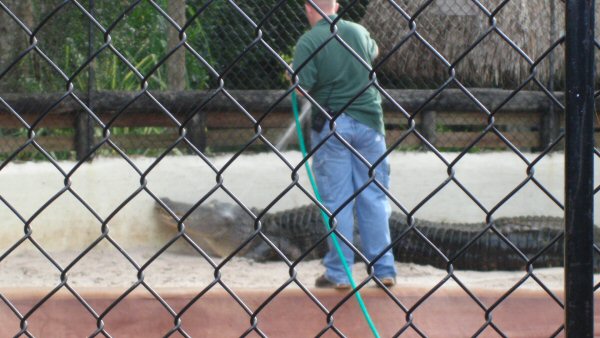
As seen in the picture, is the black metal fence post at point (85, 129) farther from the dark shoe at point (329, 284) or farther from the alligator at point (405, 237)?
the dark shoe at point (329, 284)

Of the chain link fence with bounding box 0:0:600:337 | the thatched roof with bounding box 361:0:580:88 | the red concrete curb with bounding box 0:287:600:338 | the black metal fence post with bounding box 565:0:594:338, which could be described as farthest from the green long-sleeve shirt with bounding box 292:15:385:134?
the black metal fence post with bounding box 565:0:594:338

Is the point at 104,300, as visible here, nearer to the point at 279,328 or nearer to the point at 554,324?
the point at 279,328

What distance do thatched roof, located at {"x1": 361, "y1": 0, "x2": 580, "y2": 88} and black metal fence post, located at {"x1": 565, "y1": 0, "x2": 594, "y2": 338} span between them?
411 cm

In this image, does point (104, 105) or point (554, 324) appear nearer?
point (554, 324)

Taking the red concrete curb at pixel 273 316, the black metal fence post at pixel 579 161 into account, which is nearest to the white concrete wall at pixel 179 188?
the red concrete curb at pixel 273 316

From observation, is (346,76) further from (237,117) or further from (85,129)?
(85,129)

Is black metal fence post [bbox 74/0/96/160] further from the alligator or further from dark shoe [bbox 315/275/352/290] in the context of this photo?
dark shoe [bbox 315/275/352/290]

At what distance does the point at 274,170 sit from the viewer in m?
5.19

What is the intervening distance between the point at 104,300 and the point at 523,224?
3011mm

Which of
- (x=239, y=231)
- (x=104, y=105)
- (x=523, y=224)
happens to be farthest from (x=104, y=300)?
(x=523, y=224)

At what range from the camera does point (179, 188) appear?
5.14 m

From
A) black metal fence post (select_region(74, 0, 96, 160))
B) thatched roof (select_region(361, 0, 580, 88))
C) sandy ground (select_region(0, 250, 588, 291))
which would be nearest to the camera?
sandy ground (select_region(0, 250, 588, 291))

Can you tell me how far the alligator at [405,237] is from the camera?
16.4ft

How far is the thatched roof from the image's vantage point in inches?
205
